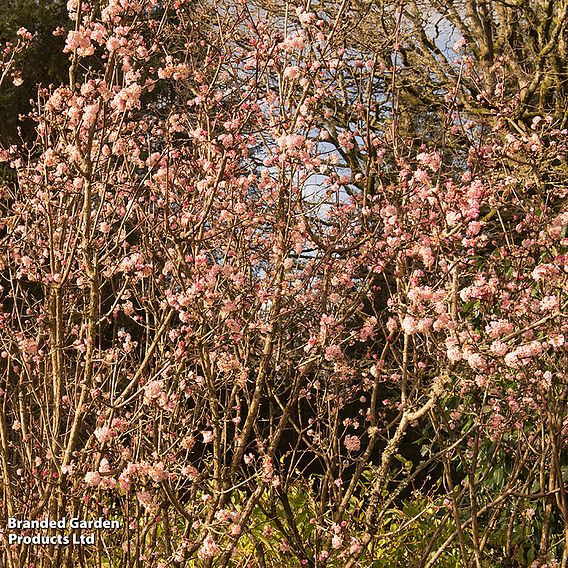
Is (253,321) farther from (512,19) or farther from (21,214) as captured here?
(512,19)

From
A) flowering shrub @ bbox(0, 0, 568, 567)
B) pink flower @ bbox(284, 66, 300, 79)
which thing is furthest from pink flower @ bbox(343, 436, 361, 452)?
pink flower @ bbox(284, 66, 300, 79)

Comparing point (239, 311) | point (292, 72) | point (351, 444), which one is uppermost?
point (292, 72)

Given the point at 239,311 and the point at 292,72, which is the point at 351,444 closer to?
the point at 239,311

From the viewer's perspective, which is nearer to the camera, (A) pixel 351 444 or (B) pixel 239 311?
(B) pixel 239 311

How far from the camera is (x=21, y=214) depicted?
166 inches

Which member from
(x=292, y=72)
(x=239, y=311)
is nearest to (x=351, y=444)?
(x=239, y=311)

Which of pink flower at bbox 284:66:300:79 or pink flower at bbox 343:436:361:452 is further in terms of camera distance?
pink flower at bbox 343:436:361:452

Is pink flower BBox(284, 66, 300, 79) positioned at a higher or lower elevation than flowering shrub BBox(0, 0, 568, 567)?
higher

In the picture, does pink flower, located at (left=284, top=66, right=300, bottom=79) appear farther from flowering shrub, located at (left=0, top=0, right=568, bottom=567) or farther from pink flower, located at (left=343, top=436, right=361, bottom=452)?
pink flower, located at (left=343, top=436, right=361, bottom=452)

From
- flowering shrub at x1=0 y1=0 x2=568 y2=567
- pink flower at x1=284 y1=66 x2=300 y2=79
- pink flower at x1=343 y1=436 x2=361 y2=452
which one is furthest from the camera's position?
pink flower at x1=343 y1=436 x2=361 y2=452

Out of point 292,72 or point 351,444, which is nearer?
point 292,72

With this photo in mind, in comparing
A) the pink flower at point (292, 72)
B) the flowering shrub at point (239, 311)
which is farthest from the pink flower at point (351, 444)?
the pink flower at point (292, 72)

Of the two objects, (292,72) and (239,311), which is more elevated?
(292,72)

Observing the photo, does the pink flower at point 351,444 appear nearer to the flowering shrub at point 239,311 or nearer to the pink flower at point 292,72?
the flowering shrub at point 239,311
